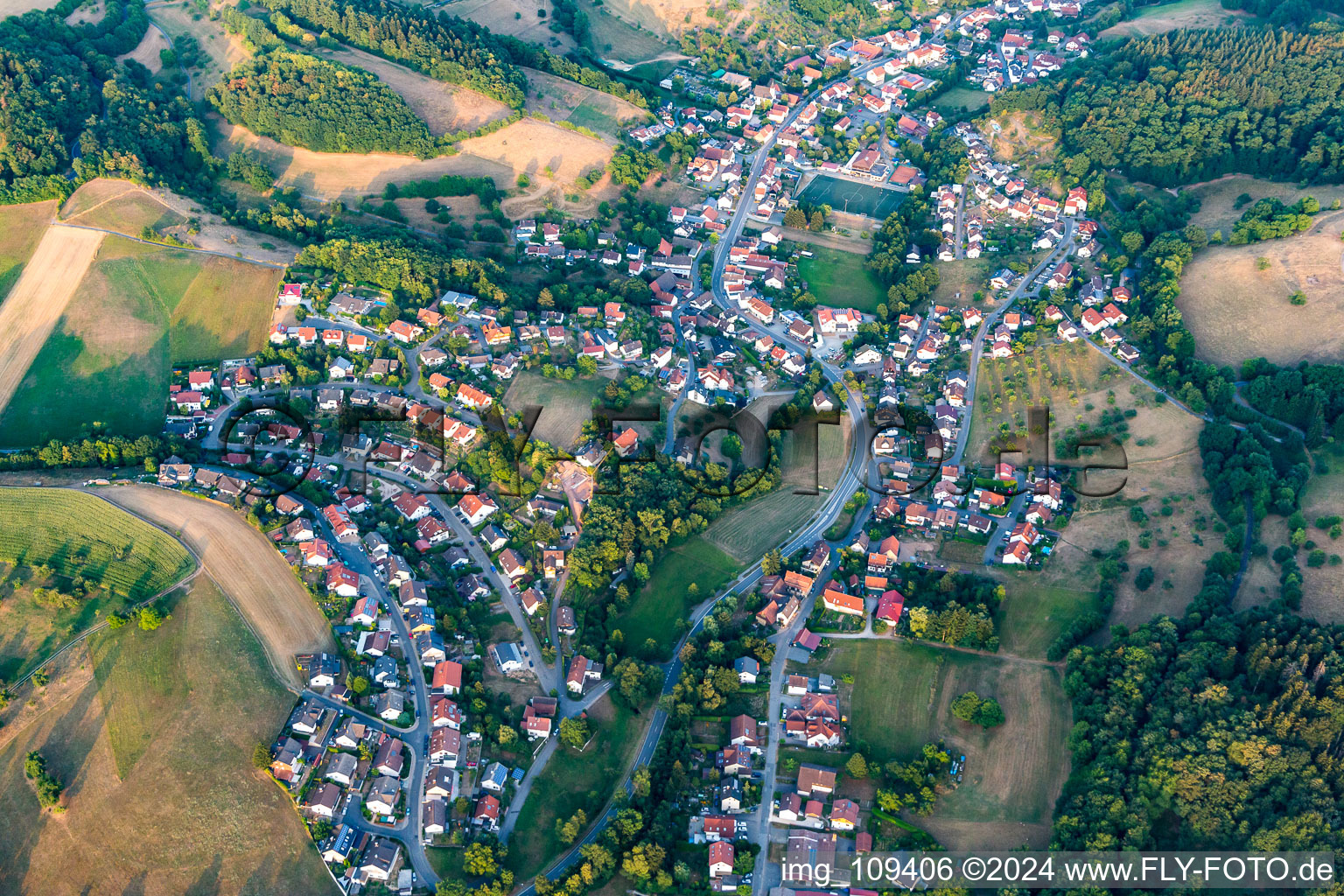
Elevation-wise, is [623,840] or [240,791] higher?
[623,840]

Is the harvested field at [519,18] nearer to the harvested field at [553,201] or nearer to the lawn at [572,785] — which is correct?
the harvested field at [553,201]

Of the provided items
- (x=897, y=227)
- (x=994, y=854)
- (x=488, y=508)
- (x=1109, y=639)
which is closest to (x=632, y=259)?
(x=897, y=227)

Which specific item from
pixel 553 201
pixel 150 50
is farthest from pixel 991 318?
pixel 150 50

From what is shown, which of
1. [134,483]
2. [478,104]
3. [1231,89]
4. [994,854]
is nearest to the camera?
[994,854]

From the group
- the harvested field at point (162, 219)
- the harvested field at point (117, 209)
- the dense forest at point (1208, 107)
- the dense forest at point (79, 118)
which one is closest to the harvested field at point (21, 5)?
the dense forest at point (79, 118)

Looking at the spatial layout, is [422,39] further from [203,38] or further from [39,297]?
[39,297]

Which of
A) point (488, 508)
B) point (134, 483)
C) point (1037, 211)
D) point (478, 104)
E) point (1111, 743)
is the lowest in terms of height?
point (134, 483)

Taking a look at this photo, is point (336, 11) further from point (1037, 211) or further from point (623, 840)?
point (623, 840)
